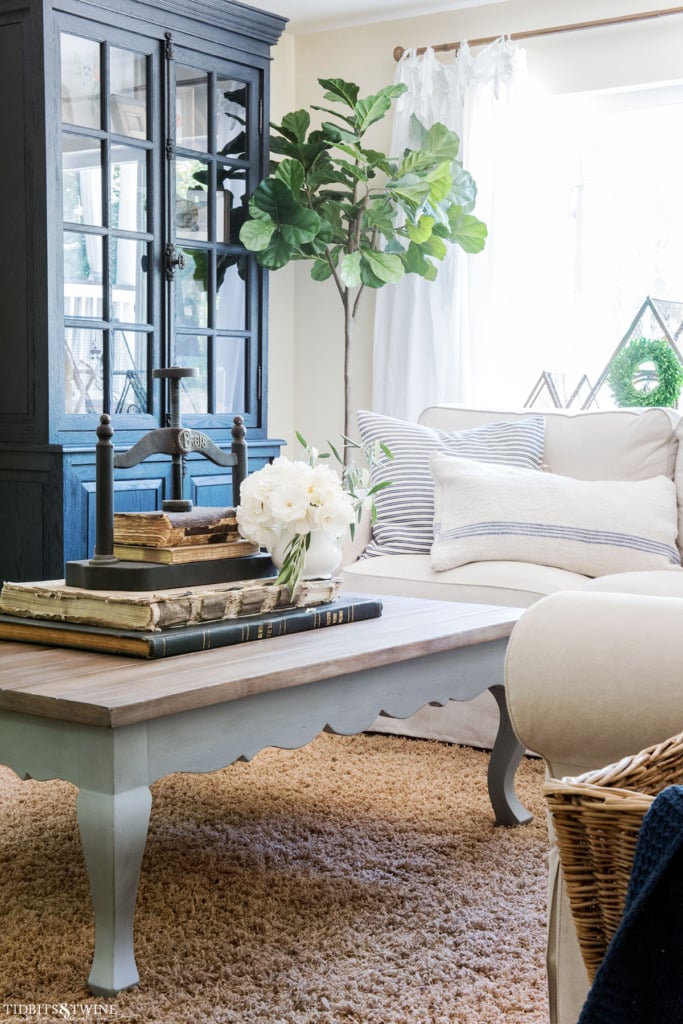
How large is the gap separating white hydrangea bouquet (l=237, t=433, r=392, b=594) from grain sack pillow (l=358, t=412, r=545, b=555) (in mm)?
1219

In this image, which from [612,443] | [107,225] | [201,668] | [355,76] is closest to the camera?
[201,668]

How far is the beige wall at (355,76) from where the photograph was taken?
457cm

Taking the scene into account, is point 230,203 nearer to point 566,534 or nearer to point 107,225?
point 107,225

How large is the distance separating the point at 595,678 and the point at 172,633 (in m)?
0.76

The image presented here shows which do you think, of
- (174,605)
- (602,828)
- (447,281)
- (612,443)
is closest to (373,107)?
(447,281)

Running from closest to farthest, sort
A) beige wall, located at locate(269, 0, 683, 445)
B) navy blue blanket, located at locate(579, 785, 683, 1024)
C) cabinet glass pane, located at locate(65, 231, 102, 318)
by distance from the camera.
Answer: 1. navy blue blanket, located at locate(579, 785, 683, 1024)
2. cabinet glass pane, located at locate(65, 231, 102, 318)
3. beige wall, located at locate(269, 0, 683, 445)

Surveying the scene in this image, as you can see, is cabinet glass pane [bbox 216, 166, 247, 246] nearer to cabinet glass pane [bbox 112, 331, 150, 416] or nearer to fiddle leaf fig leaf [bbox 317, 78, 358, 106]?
fiddle leaf fig leaf [bbox 317, 78, 358, 106]

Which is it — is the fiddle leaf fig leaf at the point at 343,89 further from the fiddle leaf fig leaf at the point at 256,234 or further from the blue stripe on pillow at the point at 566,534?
the blue stripe on pillow at the point at 566,534

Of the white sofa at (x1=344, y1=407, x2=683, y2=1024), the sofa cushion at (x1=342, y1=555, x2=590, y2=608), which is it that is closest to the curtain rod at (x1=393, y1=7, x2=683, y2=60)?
the sofa cushion at (x1=342, y1=555, x2=590, y2=608)

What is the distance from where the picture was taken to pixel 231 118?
176 inches

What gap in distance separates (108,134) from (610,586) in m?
2.26

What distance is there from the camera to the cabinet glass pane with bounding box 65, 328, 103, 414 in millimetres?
3822

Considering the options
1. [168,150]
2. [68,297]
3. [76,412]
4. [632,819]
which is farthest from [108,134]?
[632,819]

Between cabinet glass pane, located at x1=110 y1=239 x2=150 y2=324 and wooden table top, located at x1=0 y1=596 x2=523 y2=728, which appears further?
cabinet glass pane, located at x1=110 y1=239 x2=150 y2=324
